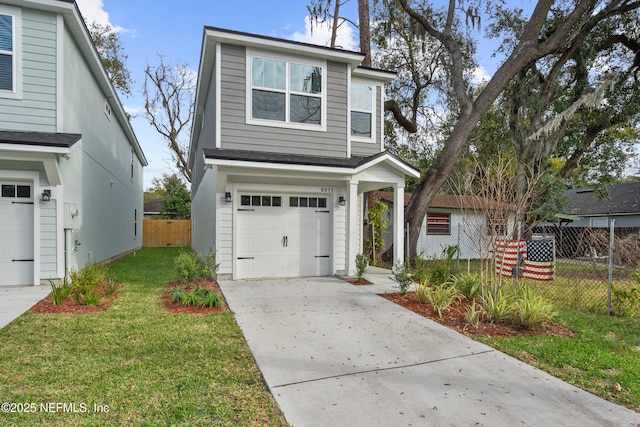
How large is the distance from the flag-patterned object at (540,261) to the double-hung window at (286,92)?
6.80 m

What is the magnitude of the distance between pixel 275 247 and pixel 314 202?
1459mm

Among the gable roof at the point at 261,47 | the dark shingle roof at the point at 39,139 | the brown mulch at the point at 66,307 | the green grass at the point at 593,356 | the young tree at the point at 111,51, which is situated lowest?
the green grass at the point at 593,356

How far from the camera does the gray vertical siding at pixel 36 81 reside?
7027mm

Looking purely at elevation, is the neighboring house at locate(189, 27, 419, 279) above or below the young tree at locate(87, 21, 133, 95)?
below

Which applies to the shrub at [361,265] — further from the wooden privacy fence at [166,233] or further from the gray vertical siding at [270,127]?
the wooden privacy fence at [166,233]

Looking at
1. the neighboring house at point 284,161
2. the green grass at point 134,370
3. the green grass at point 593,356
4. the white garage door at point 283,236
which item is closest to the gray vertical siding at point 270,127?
the neighboring house at point 284,161

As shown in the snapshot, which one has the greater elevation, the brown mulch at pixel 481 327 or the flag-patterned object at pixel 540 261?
the flag-patterned object at pixel 540 261

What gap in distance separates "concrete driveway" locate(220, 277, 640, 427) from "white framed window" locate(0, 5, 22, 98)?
627cm

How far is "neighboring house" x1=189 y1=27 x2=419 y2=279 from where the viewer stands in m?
8.02

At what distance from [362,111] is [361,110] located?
0.04 metres

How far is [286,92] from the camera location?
8523 millimetres

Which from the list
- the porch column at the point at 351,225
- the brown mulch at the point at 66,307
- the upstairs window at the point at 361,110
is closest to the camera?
the brown mulch at the point at 66,307

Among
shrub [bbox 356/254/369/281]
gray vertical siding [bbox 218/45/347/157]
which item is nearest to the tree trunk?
gray vertical siding [bbox 218/45/347/157]

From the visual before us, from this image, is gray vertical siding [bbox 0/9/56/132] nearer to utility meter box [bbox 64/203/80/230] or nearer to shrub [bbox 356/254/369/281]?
utility meter box [bbox 64/203/80/230]
